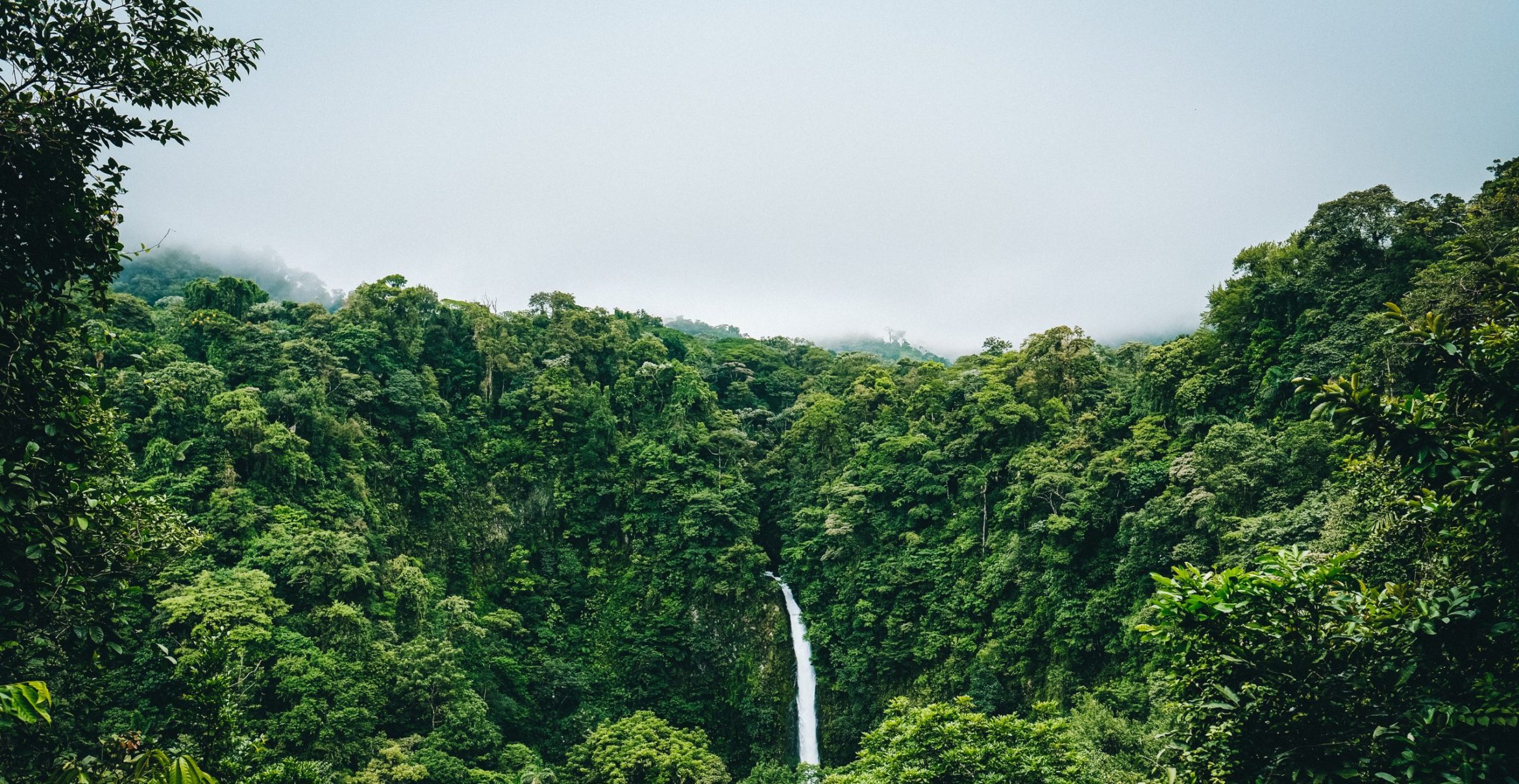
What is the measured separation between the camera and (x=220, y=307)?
78.7 ft

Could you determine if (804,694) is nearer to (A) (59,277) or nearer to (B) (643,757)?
(B) (643,757)

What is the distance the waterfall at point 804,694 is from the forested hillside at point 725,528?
1.69 ft

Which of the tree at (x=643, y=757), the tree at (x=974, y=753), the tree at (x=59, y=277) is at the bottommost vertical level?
the tree at (x=643, y=757)

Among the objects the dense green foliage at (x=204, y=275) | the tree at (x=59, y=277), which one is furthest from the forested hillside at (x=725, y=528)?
the dense green foliage at (x=204, y=275)

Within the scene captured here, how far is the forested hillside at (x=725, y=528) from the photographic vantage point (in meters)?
3.59

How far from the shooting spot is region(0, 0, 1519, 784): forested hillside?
141 inches

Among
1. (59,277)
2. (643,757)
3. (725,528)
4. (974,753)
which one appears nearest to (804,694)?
(725,528)

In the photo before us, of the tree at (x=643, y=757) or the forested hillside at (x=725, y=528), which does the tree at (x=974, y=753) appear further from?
the tree at (x=643, y=757)

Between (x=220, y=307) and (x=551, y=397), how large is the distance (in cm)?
1102

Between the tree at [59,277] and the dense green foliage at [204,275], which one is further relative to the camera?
the dense green foliage at [204,275]

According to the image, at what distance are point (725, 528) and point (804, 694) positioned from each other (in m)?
6.21

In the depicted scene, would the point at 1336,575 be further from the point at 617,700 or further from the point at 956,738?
the point at 617,700

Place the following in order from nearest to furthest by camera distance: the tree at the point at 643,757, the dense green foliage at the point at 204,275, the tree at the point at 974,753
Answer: the tree at the point at 974,753, the tree at the point at 643,757, the dense green foliage at the point at 204,275

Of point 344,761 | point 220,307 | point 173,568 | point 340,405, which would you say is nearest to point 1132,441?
point 344,761
